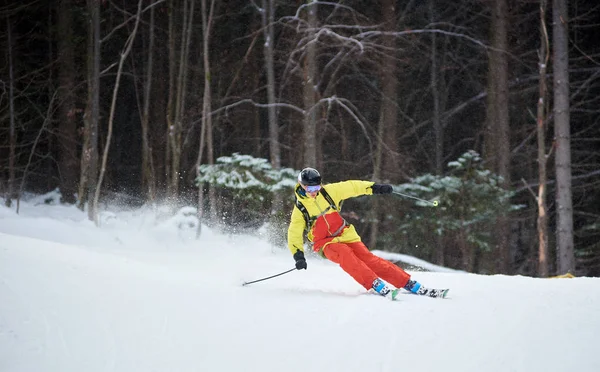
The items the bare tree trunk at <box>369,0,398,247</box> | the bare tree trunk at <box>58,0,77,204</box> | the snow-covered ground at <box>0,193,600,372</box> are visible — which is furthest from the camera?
the bare tree trunk at <box>58,0,77,204</box>

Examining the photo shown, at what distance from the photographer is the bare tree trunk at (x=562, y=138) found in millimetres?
13008

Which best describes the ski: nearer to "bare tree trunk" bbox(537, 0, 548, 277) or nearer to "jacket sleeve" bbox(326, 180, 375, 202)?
"jacket sleeve" bbox(326, 180, 375, 202)

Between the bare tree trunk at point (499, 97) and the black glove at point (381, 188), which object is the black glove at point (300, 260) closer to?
the black glove at point (381, 188)

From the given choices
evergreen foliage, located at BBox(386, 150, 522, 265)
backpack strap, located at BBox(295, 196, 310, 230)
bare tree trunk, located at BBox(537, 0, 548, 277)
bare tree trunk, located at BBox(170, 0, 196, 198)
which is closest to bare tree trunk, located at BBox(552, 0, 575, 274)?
bare tree trunk, located at BBox(537, 0, 548, 277)

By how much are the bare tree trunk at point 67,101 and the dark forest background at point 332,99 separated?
0.07 meters

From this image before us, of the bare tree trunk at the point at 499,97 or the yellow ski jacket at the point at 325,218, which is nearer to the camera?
the yellow ski jacket at the point at 325,218

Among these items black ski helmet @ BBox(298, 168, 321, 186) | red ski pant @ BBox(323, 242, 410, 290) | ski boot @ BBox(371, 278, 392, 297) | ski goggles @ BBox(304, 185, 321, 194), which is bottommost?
ski boot @ BBox(371, 278, 392, 297)

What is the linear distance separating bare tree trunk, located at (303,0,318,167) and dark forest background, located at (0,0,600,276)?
1.3 inches

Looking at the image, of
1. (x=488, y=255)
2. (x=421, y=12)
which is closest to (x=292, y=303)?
(x=488, y=255)

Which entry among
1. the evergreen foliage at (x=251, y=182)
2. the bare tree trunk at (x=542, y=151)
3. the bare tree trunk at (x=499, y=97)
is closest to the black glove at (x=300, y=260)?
the evergreen foliage at (x=251, y=182)

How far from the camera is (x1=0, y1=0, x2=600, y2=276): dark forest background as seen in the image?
556 inches

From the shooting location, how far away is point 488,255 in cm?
1520

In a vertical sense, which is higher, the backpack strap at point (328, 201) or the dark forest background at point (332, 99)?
the dark forest background at point (332, 99)

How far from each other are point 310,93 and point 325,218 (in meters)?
6.89
